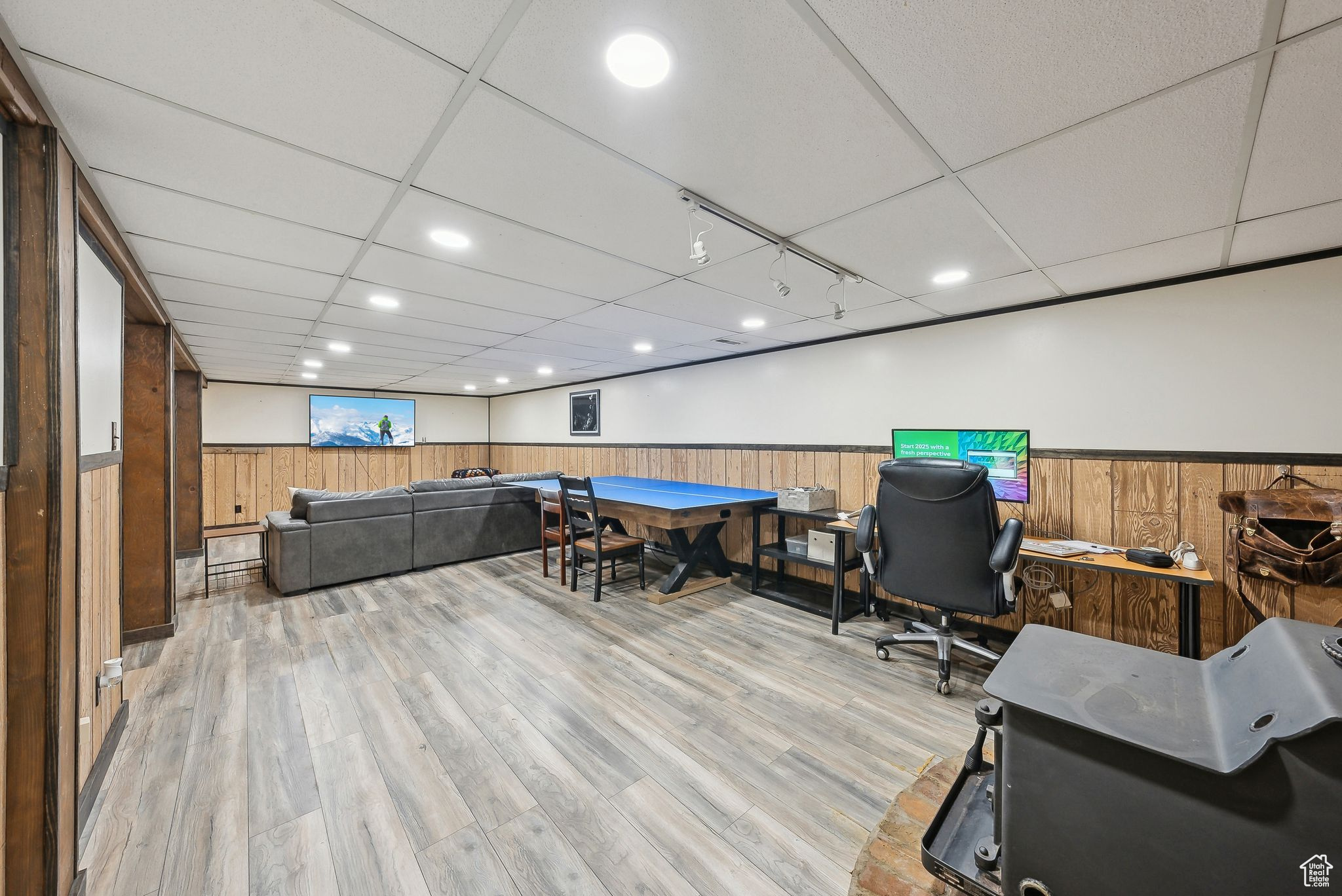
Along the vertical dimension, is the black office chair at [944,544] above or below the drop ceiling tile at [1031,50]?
below

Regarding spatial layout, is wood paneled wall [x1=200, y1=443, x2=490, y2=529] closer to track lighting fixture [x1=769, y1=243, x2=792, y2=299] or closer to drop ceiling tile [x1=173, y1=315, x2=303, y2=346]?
drop ceiling tile [x1=173, y1=315, x2=303, y2=346]

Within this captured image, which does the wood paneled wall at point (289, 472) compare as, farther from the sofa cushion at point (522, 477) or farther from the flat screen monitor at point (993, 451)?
the flat screen monitor at point (993, 451)

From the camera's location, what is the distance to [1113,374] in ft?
9.64

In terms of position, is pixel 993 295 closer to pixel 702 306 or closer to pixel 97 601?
pixel 702 306

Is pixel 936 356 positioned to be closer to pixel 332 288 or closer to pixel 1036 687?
pixel 1036 687

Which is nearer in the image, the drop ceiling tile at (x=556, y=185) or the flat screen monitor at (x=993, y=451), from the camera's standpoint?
the drop ceiling tile at (x=556, y=185)

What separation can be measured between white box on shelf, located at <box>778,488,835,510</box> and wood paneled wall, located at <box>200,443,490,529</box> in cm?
733

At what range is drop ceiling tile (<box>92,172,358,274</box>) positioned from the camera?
184cm

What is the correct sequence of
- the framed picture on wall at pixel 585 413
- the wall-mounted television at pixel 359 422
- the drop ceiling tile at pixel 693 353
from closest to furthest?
1. the drop ceiling tile at pixel 693 353
2. the framed picture on wall at pixel 585 413
3. the wall-mounted television at pixel 359 422

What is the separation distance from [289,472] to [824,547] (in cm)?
837

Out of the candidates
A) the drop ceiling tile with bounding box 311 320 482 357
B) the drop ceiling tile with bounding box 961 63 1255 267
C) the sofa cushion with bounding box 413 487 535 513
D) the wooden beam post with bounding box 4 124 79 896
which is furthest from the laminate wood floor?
the drop ceiling tile with bounding box 311 320 482 357

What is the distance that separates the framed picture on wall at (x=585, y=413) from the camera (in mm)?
7047

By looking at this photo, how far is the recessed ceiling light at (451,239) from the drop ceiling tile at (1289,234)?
3.27 meters

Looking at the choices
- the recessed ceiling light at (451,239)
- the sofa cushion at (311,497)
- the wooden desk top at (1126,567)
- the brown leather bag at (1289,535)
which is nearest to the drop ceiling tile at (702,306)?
the recessed ceiling light at (451,239)
